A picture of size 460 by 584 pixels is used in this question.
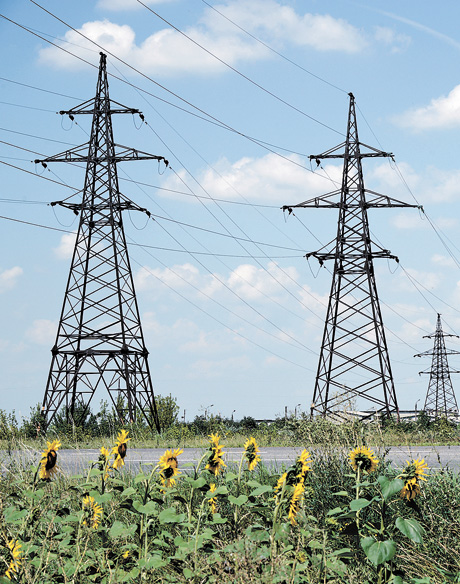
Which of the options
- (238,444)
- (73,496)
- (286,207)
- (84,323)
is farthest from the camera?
(286,207)

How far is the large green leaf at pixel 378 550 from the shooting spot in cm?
412

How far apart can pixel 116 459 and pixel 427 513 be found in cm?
286

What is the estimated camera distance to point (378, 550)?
4.18m

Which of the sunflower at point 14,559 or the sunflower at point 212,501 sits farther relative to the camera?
the sunflower at point 212,501

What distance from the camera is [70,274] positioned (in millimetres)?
23281

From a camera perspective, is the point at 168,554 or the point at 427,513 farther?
the point at 427,513

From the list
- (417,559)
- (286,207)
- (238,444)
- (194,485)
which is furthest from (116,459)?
(286,207)

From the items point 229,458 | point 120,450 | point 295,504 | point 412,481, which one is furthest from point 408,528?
point 229,458

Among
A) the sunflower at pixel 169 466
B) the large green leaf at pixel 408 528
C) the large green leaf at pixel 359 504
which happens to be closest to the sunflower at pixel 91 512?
the sunflower at pixel 169 466

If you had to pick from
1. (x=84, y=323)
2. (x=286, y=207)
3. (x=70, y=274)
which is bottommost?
(x=84, y=323)

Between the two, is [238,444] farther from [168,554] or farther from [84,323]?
[168,554]

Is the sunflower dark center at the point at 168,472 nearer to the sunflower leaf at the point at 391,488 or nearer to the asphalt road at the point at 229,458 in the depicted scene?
the asphalt road at the point at 229,458

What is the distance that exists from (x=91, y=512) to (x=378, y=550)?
2243 mm

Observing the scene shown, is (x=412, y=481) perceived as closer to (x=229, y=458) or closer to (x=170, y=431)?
(x=229, y=458)
